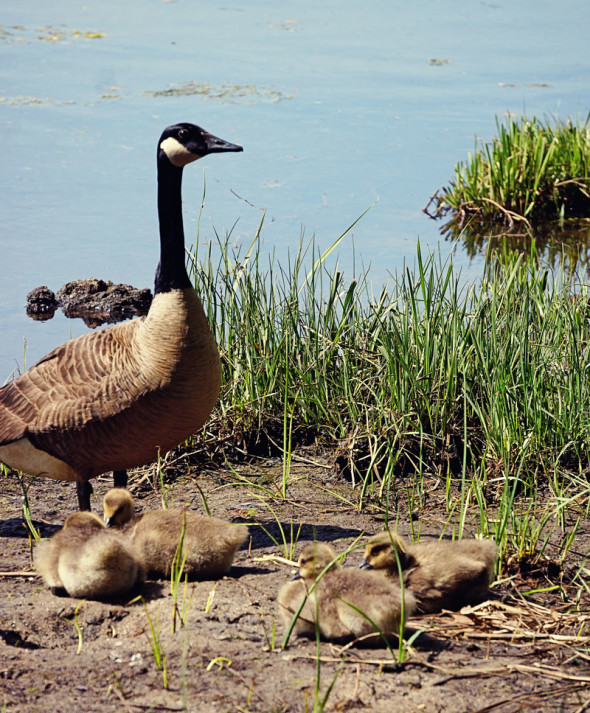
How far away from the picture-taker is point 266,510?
576 cm

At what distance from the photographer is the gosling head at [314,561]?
4.14 meters

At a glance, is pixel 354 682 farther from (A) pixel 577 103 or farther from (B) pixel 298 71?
(B) pixel 298 71

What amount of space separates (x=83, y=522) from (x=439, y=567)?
162cm

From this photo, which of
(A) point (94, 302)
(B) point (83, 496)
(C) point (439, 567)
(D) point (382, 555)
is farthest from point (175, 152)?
(A) point (94, 302)

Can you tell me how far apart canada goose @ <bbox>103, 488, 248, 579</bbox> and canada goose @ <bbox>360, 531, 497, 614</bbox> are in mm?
650

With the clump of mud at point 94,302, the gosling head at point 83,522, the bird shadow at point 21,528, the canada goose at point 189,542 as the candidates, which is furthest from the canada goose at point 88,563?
the clump of mud at point 94,302

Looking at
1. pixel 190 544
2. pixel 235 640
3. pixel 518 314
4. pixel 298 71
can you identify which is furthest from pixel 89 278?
pixel 298 71

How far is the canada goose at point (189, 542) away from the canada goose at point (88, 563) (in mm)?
114

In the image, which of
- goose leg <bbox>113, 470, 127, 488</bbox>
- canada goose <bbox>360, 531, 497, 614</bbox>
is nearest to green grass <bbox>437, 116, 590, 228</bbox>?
goose leg <bbox>113, 470, 127, 488</bbox>

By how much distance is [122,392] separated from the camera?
528cm

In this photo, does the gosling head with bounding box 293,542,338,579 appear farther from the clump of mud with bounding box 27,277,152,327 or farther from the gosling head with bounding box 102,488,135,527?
the clump of mud with bounding box 27,277,152,327

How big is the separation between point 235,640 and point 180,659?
0.27m

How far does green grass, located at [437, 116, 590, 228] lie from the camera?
11.9m

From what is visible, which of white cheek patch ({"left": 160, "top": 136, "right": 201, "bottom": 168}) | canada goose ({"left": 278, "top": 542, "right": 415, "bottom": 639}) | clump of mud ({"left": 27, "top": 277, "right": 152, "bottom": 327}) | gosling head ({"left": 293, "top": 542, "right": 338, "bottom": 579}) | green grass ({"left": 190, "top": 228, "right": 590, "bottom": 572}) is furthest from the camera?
clump of mud ({"left": 27, "top": 277, "right": 152, "bottom": 327})
